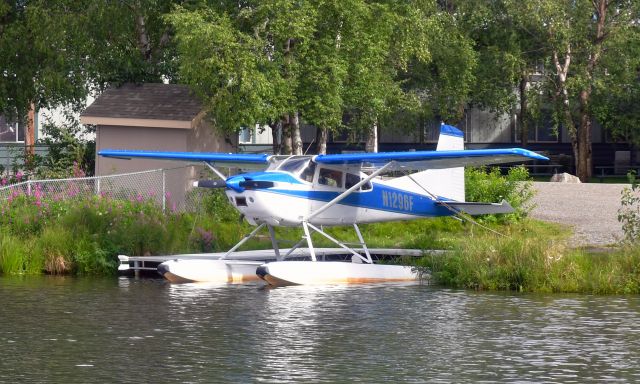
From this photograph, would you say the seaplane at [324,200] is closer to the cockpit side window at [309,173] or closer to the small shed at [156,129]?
the cockpit side window at [309,173]

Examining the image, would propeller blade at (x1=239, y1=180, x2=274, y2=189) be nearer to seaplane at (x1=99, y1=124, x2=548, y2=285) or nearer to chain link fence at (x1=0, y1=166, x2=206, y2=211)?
seaplane at (x1=99, y1=124, x2=548, y2=285)

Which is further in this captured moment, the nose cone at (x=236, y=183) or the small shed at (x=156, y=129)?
the small shed at (x=156, y=129)

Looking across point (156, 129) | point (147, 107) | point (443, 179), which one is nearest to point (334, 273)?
point (443, 179)

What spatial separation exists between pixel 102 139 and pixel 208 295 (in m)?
11.6

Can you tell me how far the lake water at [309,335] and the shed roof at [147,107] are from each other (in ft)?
29.5

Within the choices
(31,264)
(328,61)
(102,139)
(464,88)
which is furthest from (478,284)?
(464,88)

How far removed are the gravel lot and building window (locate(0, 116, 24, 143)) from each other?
24.5 metres

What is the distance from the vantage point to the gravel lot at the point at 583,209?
2573cm

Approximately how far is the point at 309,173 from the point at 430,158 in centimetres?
243

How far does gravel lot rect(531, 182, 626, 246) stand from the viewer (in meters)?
25.7

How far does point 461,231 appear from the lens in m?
26.2

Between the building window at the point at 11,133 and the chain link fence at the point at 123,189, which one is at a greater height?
the building window at the point at 11,133

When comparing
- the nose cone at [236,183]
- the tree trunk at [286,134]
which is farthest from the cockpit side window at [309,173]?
the tree trunk at [286,134]

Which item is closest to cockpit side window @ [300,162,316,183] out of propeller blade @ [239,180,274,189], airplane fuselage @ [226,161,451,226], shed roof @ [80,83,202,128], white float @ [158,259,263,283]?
airplane fuselage @ [226,161,451,226]
